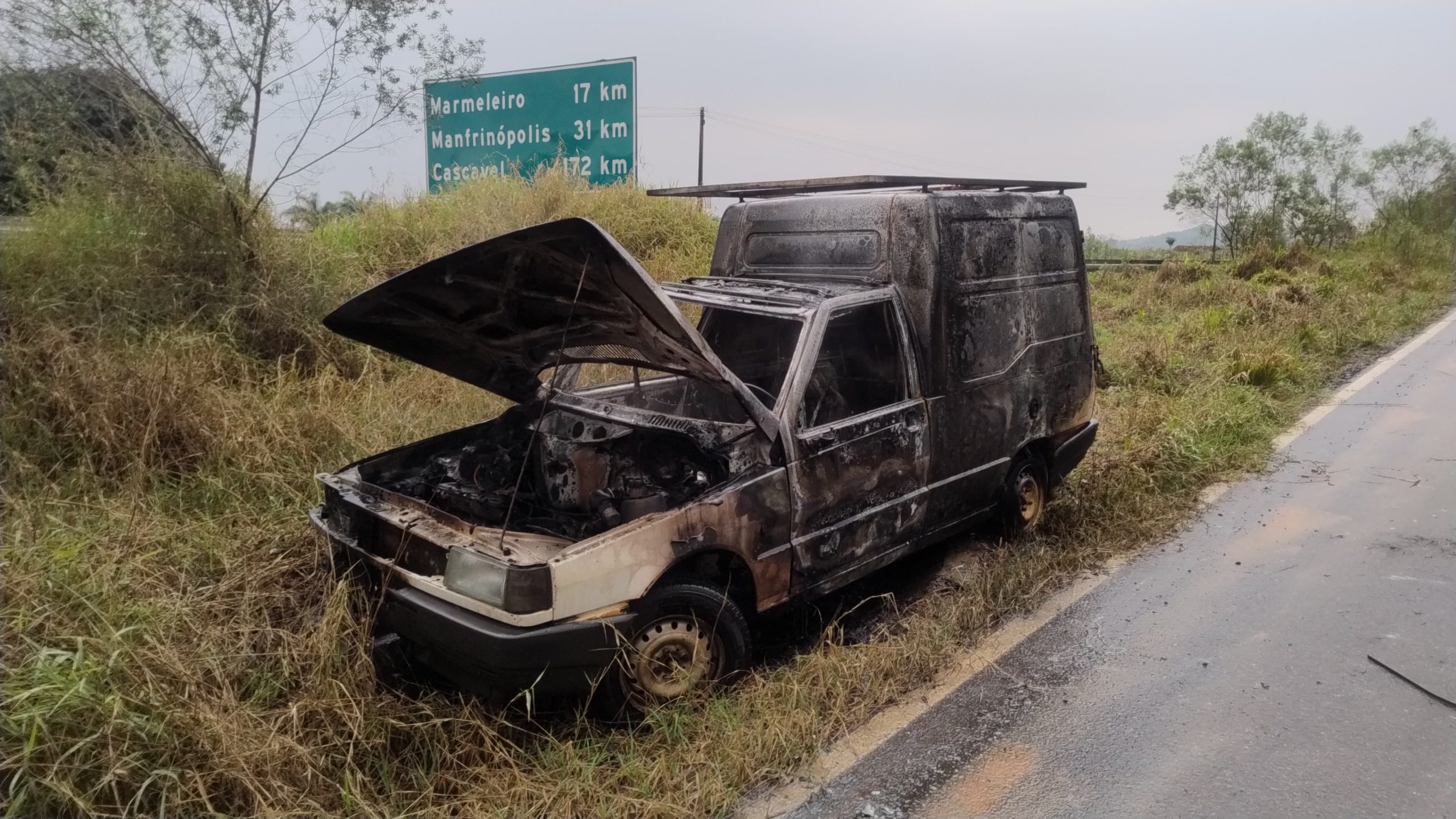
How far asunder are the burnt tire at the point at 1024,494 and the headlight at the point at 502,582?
9.84 ft

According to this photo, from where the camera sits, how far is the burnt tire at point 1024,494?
4.91 m

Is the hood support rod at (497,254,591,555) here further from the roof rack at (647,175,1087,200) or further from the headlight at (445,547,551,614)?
the roof rack at (647,175,1087,200)

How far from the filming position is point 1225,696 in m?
3.41

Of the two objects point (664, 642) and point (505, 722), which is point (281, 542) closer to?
point (505, 722)

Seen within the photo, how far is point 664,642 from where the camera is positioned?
125 inches

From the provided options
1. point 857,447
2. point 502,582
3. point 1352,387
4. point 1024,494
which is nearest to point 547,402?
point 502,582

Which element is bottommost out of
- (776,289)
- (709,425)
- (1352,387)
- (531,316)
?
(1352,387)

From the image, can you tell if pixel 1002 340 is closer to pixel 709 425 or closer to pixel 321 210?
pixel 709 425

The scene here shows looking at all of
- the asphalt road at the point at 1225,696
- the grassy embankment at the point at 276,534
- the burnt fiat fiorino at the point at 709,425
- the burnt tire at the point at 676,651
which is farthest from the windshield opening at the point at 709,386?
the asphalt road at the point at 1225,696

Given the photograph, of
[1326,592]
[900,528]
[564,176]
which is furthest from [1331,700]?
[564,176]

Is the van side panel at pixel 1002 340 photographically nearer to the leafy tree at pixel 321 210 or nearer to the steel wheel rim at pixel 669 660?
the steel wheel rim at pixel 669 660

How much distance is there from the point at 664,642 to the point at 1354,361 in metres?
10.4

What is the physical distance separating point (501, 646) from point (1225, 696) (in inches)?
112

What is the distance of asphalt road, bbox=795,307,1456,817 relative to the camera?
9.26 feet
